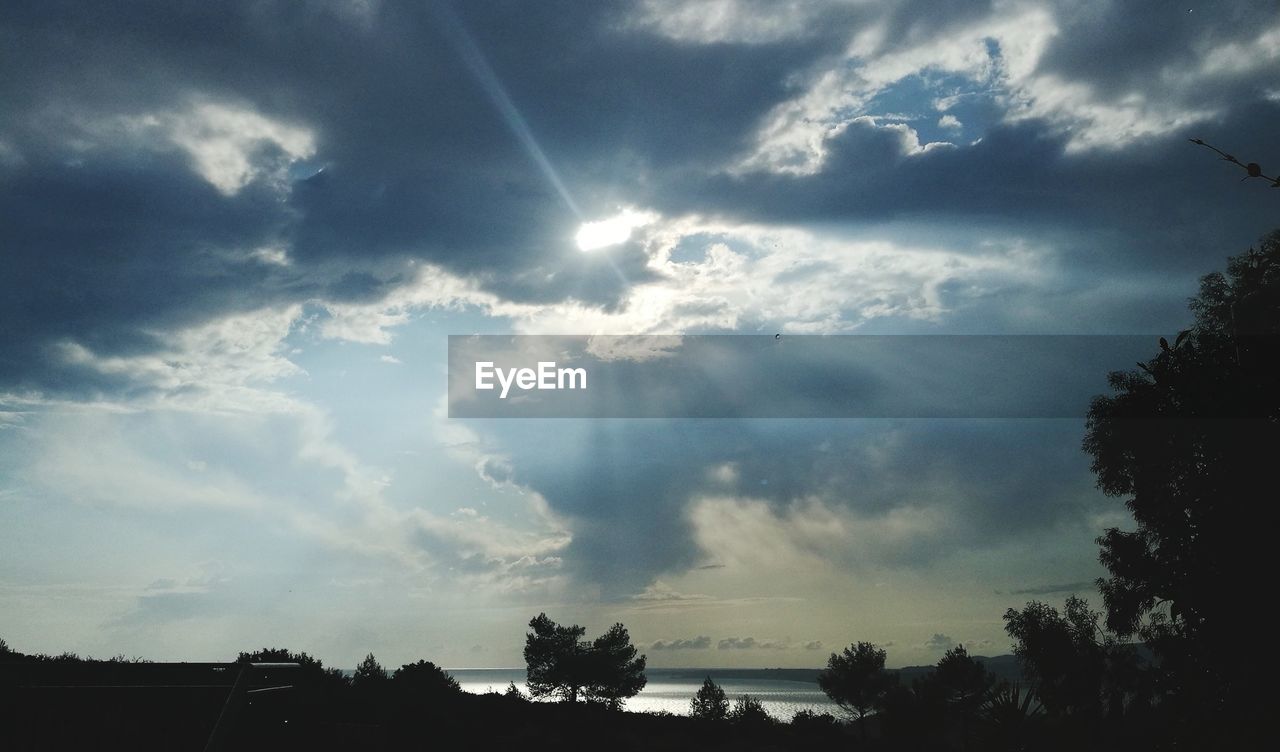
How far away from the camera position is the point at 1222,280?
33062mm

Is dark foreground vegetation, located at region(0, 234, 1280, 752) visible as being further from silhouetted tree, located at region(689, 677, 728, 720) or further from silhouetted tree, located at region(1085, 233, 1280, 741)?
silhouetted tree, located at region(689, 677, 728, 720)

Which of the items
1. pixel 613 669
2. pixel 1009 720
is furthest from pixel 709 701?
pixel 1009 720

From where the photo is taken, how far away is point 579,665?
6656cm

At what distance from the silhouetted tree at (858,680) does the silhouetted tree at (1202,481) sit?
32317 mm

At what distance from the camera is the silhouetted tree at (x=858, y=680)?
62719mm

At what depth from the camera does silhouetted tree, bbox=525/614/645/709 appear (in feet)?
218

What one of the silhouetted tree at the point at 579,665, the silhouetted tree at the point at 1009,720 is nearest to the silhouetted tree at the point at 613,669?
the silhouetted tree at the point at 579,665

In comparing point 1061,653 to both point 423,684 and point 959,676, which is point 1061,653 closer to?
Answer: point 959,676

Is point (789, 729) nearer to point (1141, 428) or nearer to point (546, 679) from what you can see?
point (1141, 428)

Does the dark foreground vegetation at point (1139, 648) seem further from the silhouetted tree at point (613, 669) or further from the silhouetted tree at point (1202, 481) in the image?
the silhouetted tree at point (613, 669)

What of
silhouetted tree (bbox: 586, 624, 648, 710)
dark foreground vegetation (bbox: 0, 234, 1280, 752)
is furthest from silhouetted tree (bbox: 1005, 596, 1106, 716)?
silhouetted tree (bbox: 586, 624, 648, 710)

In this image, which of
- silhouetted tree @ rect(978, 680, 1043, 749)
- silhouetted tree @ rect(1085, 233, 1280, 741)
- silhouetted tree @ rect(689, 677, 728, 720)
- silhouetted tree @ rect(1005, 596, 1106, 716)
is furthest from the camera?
silhouetted tree @ rect(689, 677, 728, 720)

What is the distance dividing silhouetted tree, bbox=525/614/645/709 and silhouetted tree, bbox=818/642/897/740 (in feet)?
50.9

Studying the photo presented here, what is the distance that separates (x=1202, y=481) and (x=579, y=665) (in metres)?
49.0
